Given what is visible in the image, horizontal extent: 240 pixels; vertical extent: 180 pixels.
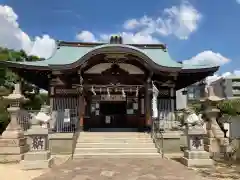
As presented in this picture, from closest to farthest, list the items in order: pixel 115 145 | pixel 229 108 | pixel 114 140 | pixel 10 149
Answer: pixel 10 149, pixel 115 145, pixel 114 140, pixel 229 108

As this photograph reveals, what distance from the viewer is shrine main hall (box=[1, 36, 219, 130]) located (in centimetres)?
1444

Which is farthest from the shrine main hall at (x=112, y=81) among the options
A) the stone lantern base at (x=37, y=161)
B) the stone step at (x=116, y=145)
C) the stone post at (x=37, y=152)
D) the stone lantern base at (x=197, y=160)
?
the stone lantern base at (x=37, y=161)

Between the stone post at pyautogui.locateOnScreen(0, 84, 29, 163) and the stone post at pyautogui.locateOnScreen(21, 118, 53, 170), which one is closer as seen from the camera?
the stone post at pyautogui.locateOnScreen(21, 118, 53, 170)

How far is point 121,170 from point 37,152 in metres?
3.33

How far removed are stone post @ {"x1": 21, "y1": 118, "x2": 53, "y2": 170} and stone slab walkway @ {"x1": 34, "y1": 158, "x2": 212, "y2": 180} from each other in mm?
613

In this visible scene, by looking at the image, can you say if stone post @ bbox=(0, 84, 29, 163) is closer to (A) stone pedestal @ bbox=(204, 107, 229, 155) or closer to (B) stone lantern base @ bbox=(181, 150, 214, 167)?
(B) stone lantern base @ bbox=(181, 150, 214, 167)

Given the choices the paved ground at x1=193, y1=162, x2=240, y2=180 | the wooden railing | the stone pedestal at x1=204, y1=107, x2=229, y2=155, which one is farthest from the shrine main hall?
the paved ground at x1=193, y1=162, x2=240, y2=180

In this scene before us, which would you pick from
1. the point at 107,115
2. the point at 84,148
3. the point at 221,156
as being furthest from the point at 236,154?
the point at 107,115

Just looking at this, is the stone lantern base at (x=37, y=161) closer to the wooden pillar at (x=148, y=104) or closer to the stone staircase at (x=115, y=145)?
the stone staircase at (x=115, y=145)

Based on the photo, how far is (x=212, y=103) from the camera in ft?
44.5

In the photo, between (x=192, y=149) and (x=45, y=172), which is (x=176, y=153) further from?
(x=45, y=172)

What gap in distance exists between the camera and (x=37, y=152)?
10148 mm

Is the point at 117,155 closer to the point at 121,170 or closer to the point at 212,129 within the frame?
the point at 121,170

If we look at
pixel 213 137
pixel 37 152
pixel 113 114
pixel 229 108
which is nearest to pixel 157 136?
pixel 213 137
